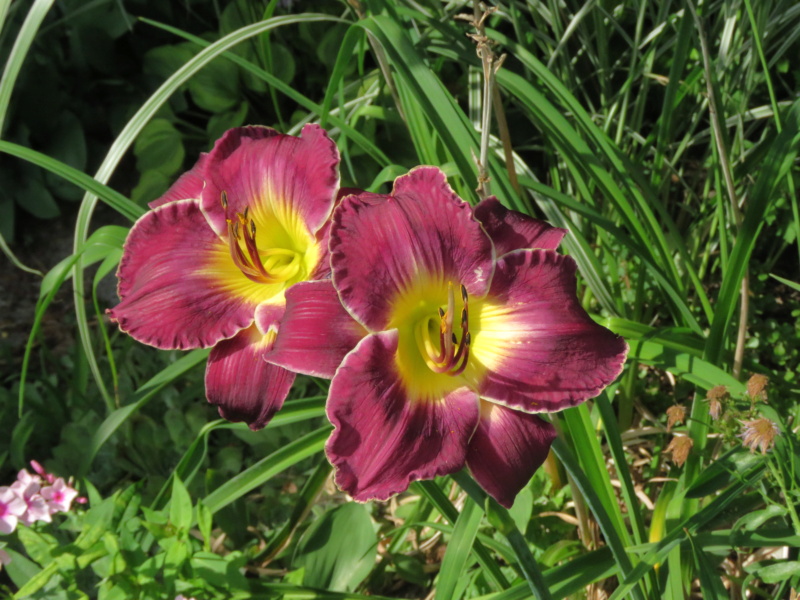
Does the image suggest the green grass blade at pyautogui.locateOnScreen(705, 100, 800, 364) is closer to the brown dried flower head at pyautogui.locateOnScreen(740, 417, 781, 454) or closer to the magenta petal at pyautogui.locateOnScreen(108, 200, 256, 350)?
the brown dried flower head at pyautogui.locateOnScreen(740, 417, 781, 454)

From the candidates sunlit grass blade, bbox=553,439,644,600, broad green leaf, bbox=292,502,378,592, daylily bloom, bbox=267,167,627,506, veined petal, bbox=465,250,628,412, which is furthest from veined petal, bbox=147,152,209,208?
broad green leaf, bbox=292,502,378,592

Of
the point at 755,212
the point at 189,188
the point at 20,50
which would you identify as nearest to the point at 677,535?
the point at 755,212

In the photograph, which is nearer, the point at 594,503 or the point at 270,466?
the point at 594,503

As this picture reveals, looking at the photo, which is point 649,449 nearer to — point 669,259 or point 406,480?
point 669,259

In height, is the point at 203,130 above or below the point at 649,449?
above

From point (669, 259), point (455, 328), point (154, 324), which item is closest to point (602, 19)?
point (669, 259)

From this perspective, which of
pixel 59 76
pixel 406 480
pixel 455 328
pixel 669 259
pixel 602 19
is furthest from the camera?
pixel 59 76

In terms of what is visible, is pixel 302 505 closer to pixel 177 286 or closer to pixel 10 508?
pixel 10 508
